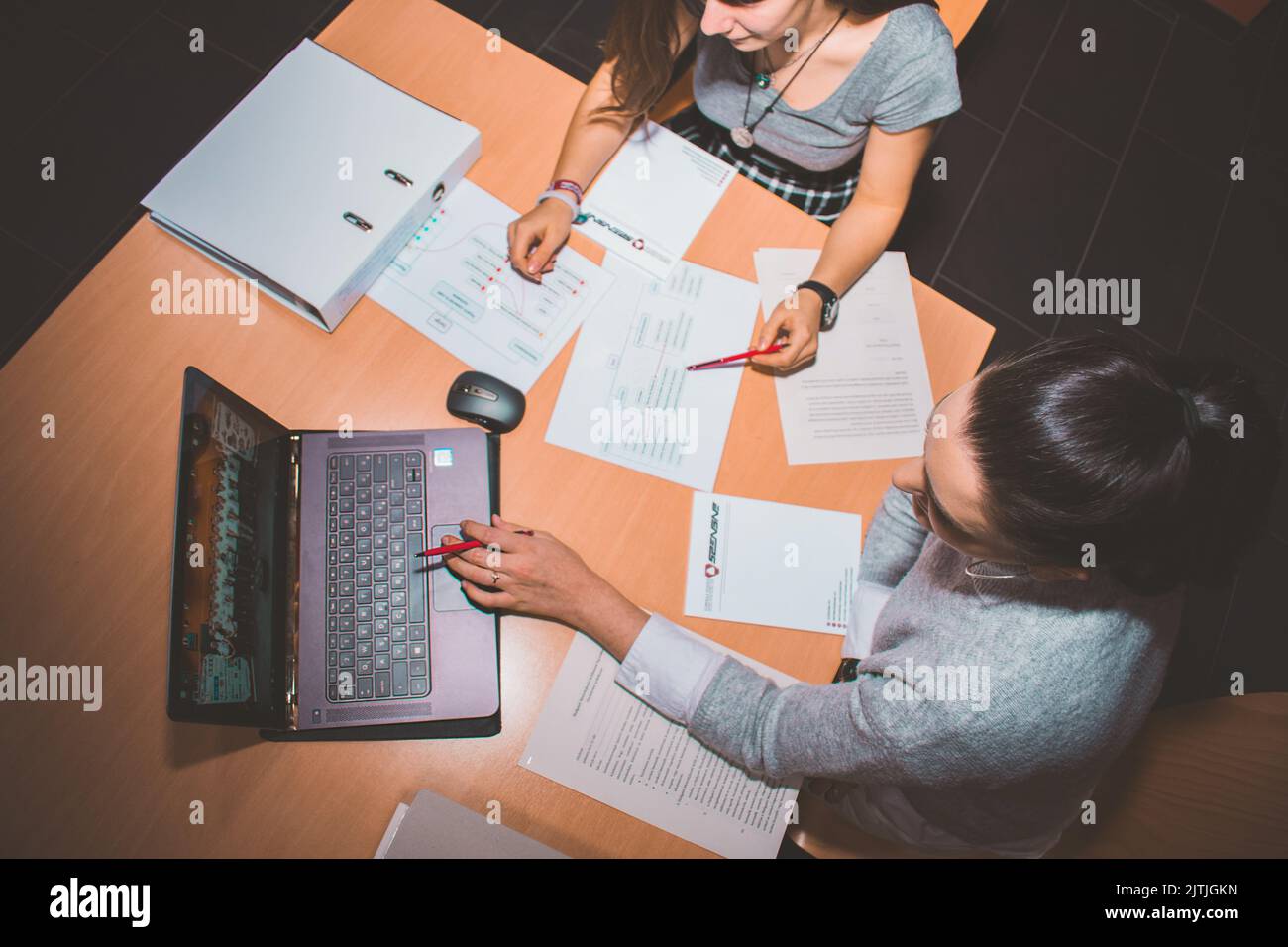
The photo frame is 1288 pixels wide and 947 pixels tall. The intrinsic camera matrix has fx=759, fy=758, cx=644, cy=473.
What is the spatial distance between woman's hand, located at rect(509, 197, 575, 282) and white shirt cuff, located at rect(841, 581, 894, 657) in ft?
2.23

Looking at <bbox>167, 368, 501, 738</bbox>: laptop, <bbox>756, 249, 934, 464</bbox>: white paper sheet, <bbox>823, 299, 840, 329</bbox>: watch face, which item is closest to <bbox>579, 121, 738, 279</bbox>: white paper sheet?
<bbox>756, 249, 934, 464</bbox>: white paper sheet

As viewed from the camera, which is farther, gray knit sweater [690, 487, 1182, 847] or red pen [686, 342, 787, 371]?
red pen [686, 342, 787, 371]

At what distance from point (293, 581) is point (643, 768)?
1.72ft

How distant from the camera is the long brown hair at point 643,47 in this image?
1167mm

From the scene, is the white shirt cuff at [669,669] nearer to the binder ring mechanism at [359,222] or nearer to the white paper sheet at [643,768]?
the white paper sheet at [643,768]

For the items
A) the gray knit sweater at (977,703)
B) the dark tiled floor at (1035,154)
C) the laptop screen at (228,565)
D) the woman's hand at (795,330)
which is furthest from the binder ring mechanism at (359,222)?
the dark tiled floor at (1035,154)

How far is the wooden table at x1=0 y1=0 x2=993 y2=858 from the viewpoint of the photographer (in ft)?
3.14

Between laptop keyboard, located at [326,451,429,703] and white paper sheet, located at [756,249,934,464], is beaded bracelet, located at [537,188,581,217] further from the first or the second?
laptop keyboard, located at [326,451,429,703]

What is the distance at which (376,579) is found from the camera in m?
1.02

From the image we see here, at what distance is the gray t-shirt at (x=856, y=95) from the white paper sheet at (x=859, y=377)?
22 cm

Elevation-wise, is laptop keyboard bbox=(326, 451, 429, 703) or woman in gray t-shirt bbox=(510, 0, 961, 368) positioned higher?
woman in gray t-shirt bbox=(510, 0, 961, 368)

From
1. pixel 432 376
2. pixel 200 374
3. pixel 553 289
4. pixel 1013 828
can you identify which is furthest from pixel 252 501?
pixel 1013 828

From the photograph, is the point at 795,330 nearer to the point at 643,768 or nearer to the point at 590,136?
the point at 590,136
